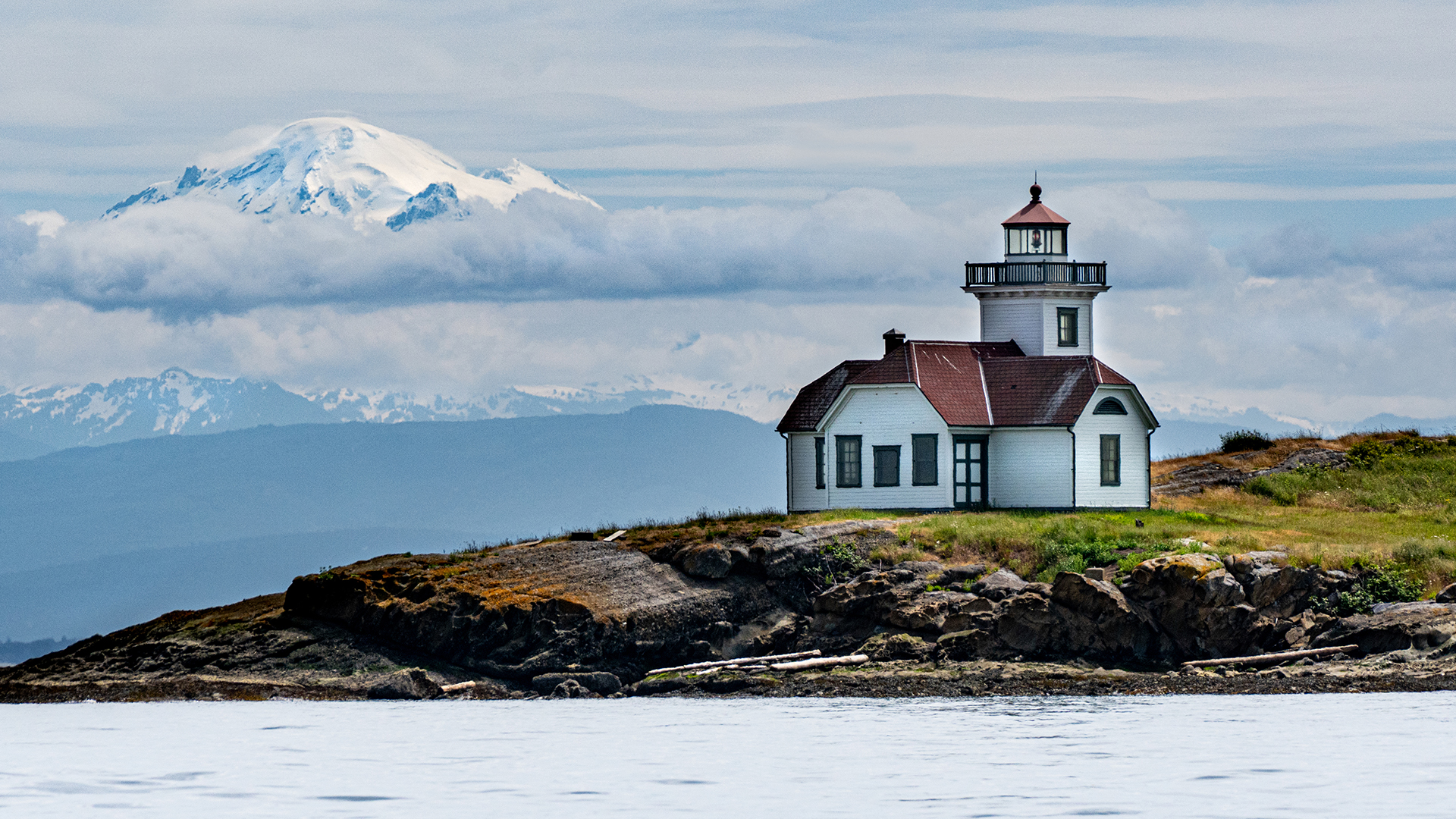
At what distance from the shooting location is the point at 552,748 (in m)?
32.1

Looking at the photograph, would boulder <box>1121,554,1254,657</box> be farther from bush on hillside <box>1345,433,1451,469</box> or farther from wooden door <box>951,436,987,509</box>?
bush on hillside <box>1345,433,1451,469</box>

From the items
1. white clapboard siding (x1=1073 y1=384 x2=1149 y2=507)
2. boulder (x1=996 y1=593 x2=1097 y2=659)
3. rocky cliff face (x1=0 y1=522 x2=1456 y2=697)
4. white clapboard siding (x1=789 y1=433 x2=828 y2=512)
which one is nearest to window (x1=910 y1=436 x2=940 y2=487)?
white clapboard siding (x1=789 y1=433 x2=828 y2=512)

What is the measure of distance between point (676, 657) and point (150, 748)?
48.0 feet

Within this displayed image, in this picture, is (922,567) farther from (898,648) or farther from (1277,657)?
(1277,657)

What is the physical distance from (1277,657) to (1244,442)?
113 feet

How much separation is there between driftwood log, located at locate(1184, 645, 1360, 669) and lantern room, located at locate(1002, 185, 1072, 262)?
20706mm

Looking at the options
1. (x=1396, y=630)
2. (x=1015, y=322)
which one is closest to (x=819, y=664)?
(x=1396, y=630)

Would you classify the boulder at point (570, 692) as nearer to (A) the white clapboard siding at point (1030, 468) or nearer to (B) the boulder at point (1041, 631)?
(B) the boulder at point (1041, 631)

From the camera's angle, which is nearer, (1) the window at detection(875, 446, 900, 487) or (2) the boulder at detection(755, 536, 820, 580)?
(2) the boulder at detection(755, 536, 820, 580)

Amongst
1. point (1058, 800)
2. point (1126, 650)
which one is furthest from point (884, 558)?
point (1058, 800)

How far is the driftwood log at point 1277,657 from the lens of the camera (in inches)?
1628

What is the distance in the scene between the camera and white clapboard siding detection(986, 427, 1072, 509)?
55062 mm

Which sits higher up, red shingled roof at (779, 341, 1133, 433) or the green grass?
red shingled roof at (779, 341, 1133, 433)

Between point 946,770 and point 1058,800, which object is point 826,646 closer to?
point 946,770
